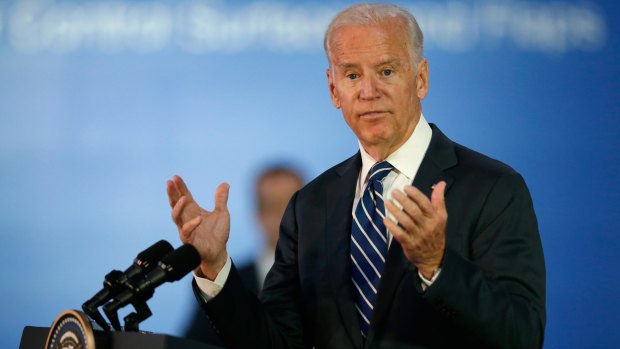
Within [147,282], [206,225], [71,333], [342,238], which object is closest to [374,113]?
[342,238]

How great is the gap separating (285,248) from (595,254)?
49.2 inches

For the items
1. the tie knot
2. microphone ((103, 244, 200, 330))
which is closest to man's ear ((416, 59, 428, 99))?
the tie knot

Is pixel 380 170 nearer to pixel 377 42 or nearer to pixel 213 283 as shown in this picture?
pixel 377 42

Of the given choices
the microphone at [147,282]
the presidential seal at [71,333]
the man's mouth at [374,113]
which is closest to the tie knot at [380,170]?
the man's mouth at [374,113]

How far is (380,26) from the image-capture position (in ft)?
7.32

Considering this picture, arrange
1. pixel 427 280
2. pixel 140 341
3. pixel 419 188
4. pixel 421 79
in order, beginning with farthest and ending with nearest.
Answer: pixel 421 79 < pixel 419 188 < pixel 427 280 < pixel 140 341

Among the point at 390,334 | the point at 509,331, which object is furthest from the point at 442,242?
the point at 390,334

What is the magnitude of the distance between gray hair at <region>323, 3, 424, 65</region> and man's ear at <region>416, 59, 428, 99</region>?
0.02m

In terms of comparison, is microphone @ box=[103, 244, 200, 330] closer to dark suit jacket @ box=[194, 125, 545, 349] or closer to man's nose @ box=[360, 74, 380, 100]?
dark suit jacket @ box=[194, 125, 545, 349]

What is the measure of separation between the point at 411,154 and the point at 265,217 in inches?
44.3

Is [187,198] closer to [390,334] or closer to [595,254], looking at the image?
[390,334]

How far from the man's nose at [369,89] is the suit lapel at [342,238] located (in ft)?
0.78

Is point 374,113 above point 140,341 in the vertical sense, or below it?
above

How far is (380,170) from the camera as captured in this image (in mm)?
2260
